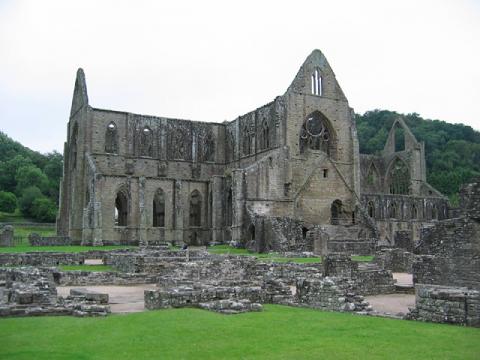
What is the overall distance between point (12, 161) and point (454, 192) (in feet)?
229

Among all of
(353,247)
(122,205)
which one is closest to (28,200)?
(122,205)

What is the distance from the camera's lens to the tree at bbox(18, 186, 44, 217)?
82625 mm

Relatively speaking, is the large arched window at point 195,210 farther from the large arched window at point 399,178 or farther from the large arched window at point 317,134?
the large arched window at point 399,178

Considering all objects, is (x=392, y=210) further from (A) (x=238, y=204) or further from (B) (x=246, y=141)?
(A) (x=238, y=204)

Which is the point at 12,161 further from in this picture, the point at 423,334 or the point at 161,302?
the point at 423,334

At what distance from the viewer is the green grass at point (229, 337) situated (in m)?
9.22

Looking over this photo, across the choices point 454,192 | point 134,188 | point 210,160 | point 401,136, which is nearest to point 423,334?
point 134,188

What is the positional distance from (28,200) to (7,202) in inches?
154

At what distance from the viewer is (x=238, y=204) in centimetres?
4569

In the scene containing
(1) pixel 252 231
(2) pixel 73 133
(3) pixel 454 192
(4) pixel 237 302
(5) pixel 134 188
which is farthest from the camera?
(3) pixel 454 192

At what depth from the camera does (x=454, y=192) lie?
89188 millimetres

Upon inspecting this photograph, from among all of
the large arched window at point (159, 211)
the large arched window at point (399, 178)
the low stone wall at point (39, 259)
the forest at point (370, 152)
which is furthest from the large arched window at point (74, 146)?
the large arched window at point (399, 178)

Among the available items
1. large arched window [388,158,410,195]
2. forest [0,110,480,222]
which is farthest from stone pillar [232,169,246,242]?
forest [0,110,480,222]

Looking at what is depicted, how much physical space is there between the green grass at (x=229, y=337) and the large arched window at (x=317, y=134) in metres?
39.1
